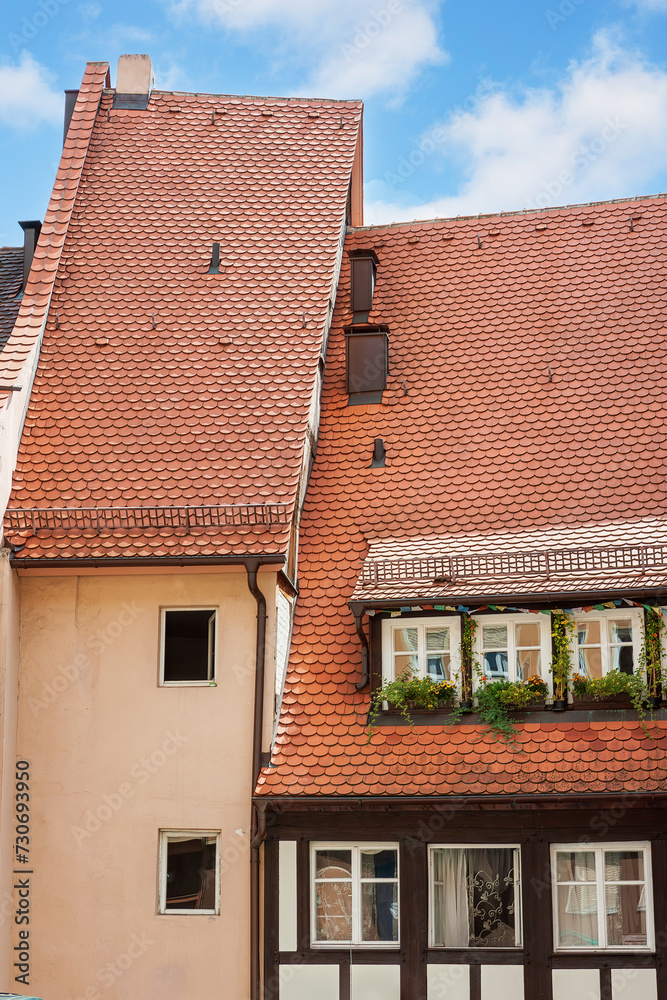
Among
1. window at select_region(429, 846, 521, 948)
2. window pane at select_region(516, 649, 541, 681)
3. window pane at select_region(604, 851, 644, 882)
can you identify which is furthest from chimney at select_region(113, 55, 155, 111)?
window pane at select_region(604, 851, 644, 882)

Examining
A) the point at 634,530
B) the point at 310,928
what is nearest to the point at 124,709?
the point at 310,928

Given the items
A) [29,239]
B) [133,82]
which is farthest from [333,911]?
[133,82]

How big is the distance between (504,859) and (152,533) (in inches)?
201

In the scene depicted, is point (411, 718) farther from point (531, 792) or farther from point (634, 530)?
point (634, 530)

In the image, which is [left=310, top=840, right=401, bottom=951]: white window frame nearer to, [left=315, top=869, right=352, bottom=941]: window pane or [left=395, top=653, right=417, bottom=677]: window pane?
[left=315, top=869, right=352, bottom=941]: window pane

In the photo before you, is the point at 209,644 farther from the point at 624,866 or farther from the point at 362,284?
the point at 362,284

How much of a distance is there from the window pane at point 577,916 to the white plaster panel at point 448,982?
103 cm

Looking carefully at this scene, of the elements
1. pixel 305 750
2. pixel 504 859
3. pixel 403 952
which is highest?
pixel 305 750

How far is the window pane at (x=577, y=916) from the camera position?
12562 millimetres

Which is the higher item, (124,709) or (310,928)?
(124,709)

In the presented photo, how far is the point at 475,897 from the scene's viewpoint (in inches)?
506

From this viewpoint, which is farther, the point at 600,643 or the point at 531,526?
the point at 531,526

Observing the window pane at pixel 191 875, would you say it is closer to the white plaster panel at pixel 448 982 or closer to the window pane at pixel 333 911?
the window pane at pixel 333 911

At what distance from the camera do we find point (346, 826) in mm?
13039
